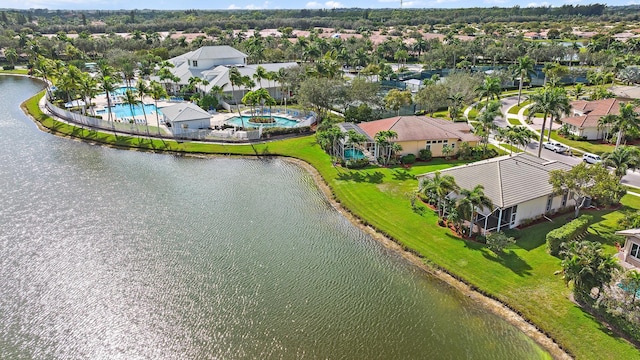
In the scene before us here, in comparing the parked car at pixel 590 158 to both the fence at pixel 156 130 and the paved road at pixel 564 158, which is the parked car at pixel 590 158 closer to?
the paved road at pixel 564 158

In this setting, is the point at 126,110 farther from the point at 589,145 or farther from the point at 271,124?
the point at 589,145

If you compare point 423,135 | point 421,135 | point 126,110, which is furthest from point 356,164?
point 126,110

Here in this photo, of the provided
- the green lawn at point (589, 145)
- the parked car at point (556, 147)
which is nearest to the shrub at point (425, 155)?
the parked car at point (556, 147)

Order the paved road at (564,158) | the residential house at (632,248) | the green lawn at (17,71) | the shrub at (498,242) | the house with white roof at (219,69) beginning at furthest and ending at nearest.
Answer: the green lawn at (17,71) → the house with white roof at (219,69) → the paved road at (564,158) → the shrub at (498,242) → the residential house at (632,248)

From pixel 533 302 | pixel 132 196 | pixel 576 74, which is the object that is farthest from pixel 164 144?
pixel 576 74

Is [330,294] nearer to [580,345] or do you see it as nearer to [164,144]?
[580,345]

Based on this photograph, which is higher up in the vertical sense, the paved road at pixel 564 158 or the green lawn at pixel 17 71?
the green lawn at pixel 17 71

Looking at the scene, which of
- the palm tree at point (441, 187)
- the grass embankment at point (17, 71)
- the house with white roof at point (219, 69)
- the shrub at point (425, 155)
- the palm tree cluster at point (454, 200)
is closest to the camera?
the palm tree cluster at point (454, 200)
